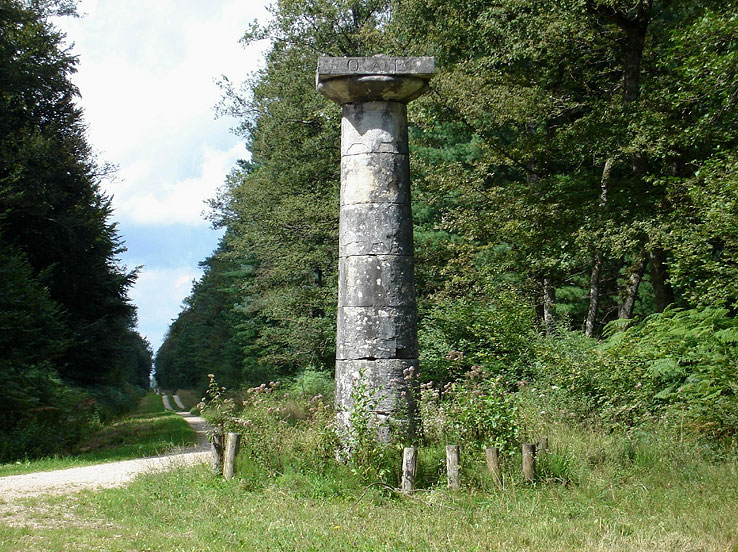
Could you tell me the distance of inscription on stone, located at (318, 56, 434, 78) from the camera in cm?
912

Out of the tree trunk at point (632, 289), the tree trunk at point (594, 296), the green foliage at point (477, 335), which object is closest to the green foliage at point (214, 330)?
the green foliage at point (477, 335)

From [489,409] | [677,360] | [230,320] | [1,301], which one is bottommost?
[489,409]

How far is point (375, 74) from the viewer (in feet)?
30.0

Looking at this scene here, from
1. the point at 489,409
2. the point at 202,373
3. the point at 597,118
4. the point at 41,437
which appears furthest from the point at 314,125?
the point at 202,373

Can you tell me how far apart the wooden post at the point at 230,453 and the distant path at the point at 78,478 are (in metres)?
0.84

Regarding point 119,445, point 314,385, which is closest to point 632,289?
point 314,385

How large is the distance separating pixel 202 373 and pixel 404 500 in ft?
151

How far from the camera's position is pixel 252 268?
3328 centimetres

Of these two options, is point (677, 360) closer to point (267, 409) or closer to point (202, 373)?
point (267, 409)

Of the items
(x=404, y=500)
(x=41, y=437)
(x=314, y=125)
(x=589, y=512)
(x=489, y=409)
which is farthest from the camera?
(x=314, y=125)

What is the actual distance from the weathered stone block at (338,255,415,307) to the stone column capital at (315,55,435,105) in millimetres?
2242

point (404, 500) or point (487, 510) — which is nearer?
point (487, 510)

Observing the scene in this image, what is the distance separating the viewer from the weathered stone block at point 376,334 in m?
9.04

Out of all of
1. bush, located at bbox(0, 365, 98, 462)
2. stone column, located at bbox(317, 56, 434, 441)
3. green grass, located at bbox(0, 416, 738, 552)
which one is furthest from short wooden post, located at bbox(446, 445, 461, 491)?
bush, located at bbox(0, 365, 98, 462)
